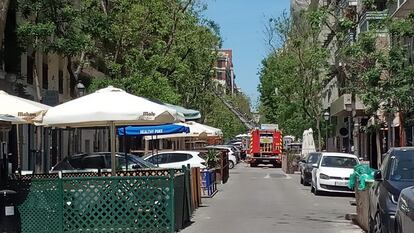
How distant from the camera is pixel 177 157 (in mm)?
30938

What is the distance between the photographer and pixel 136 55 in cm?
3334

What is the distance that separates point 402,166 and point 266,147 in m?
47.2

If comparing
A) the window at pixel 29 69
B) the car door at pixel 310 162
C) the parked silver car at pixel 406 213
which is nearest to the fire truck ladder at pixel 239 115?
the car door at pixel 310 162

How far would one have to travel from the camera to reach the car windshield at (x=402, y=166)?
12.4 meters

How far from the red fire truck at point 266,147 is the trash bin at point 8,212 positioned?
46.2 metres

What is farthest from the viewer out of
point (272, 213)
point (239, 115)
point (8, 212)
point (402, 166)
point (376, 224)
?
point (239, 115)

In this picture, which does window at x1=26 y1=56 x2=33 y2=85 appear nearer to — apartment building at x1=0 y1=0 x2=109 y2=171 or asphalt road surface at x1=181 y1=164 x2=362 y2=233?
apartment building at x1=0 y1=0 x2=109 y2=171

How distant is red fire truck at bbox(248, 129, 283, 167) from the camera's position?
59.4 m

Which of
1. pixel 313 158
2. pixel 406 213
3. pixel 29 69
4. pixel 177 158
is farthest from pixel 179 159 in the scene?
pixel 406 213

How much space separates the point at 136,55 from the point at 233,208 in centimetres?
1405

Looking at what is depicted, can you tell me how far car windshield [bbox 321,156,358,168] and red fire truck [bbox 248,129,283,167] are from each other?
31450mm

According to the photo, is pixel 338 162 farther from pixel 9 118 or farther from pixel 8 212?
pixel 8 212

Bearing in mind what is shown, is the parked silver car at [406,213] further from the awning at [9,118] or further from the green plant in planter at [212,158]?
the green plant in planter at [212,158]

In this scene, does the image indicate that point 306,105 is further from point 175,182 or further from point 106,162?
point 175,182
